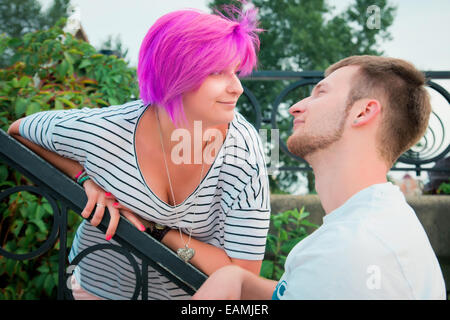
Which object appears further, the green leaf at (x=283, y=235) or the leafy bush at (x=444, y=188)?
the leafy bush at (x=444, y=188)

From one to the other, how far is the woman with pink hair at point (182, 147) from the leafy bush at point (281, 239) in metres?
0.91

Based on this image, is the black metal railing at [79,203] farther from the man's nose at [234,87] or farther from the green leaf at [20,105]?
the green leaf at [20,105]

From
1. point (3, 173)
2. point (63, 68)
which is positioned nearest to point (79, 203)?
point (3, 173)

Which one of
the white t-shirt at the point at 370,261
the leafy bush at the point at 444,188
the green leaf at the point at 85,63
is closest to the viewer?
the white t-shirt at the point at 370,261

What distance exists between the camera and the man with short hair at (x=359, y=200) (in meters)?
0.92

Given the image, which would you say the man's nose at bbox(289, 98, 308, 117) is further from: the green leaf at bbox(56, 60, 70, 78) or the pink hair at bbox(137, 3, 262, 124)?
the green leaf at bbox(56, 60, 70, 78)

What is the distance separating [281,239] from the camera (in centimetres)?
273

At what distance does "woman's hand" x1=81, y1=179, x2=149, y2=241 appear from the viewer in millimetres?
1479

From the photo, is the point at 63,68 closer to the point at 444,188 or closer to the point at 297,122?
the point at 297,122

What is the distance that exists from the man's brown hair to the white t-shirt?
29cm

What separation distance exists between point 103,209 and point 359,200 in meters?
0.87
